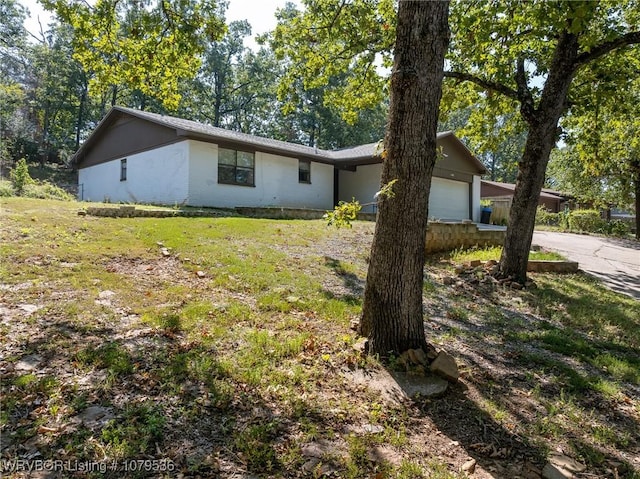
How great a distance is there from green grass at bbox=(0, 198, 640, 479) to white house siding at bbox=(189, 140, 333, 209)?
26.3 feet

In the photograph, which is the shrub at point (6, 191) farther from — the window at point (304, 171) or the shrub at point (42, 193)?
the window at point (304, 171)

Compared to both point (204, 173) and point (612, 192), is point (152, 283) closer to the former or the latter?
point (204, 173)

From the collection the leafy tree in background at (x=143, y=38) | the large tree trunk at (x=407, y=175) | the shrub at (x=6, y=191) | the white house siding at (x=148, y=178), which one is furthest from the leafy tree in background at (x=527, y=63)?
the shrub at (x=6, y=191)

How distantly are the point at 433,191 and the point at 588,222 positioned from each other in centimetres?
1067

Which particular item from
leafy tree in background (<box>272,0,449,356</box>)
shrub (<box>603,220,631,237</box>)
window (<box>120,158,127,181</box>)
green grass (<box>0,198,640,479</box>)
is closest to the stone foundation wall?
green grass (<box>0,198,640,479</box>)

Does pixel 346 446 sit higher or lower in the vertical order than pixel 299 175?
lower

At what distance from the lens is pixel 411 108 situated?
322 centimetres

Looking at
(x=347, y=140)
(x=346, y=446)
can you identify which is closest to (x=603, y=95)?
(x=346, y=446)

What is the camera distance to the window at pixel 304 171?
55.3 feet

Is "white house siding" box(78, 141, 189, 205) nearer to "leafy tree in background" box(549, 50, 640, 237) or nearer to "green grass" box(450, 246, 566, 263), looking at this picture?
"green grass" box(450, 246, 566, 263)

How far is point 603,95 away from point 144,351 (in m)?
8.82

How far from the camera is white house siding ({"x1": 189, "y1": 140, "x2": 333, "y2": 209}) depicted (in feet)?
44.9

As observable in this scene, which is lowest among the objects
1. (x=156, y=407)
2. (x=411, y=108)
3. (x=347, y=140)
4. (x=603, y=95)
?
(x=156, y=407)

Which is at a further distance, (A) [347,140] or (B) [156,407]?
(A) [347,140]
